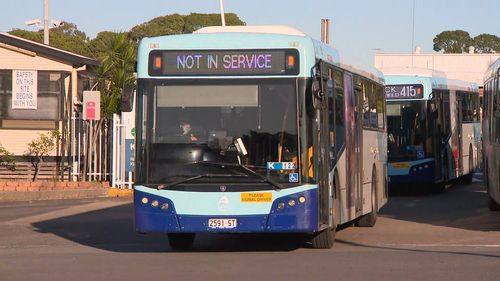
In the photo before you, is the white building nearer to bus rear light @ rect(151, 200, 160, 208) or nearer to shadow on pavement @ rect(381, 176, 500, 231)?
shadow on pavement @ rect(381, 176, 500, 231)

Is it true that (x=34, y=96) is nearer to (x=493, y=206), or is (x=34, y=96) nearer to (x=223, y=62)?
(x=493, y=206)

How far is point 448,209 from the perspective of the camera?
2314cm

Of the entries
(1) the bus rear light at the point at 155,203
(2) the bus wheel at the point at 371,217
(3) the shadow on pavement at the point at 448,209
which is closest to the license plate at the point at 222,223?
(1) the bus rear light at the point at 155,203

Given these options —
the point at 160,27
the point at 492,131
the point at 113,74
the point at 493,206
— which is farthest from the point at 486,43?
the point at 492,131

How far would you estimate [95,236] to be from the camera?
1777 cm

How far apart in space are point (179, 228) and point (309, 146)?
2.07m

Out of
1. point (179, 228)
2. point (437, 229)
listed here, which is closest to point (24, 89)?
point (437, 229)

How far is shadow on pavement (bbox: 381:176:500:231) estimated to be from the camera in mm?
19464

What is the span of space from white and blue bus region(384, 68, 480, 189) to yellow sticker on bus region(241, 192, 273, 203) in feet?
46.8

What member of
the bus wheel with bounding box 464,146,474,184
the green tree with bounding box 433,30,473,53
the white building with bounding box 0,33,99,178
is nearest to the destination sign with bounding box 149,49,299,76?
the white building with bounding box 0,33,99,178

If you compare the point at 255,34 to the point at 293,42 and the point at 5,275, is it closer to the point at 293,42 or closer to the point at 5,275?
the point at 293,42

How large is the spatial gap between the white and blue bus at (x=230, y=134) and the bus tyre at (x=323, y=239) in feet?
2.41

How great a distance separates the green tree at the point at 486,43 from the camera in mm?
114200

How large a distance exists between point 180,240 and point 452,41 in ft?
361
